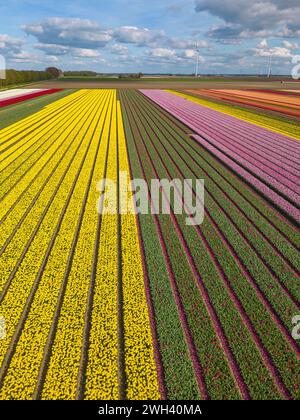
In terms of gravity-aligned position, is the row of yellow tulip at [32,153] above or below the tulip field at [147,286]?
above

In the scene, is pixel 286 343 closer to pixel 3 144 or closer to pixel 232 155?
pixel 232 155

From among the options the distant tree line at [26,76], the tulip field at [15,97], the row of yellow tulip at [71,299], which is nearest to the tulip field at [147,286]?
the row of yellow tulip at [71,299]

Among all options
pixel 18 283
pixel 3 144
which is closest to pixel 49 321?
pixel 18 283

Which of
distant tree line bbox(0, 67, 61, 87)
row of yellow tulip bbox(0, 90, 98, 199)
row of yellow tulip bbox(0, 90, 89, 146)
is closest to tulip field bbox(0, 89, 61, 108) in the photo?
row of yellow tulip bbox(0, 90, 89, 146)

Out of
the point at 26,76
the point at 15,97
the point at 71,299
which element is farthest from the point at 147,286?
the point at 26,76

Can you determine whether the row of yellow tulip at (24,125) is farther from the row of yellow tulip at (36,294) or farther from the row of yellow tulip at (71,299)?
the row of yellow tulip at (36,294)

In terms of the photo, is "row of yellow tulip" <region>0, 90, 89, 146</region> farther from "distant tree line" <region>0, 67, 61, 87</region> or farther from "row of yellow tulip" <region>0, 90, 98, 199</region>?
"distant tree line" <region>0, 67, 61, 87</region>
